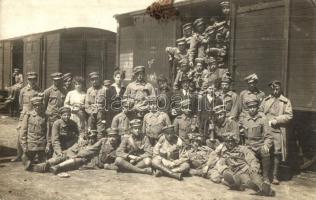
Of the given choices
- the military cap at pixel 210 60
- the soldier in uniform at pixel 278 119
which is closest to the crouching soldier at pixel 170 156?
the soldier in uniform at pixel 278 119

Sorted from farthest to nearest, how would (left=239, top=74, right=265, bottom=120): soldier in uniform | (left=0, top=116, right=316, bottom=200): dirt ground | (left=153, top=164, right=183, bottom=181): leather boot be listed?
(left=239, top=74, right=265, bottom=120): soldier in uniform → (left=153, top=164, right=183, bottom=181): leather boot → (left=0, top=116, right=316, bottom=200): dirt ground

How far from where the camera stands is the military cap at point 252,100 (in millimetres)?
6996

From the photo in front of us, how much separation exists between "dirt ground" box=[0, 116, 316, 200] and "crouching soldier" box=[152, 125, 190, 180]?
0.57 ft

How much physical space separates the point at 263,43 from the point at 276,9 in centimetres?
76

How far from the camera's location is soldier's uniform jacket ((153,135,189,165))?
23.8 ft

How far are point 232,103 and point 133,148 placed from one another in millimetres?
2359

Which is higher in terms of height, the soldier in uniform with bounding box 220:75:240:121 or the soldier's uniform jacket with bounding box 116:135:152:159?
the soldier in uniform with bounding box 220:75:240:121

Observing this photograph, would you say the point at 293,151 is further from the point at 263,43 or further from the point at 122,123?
the point at 122,123

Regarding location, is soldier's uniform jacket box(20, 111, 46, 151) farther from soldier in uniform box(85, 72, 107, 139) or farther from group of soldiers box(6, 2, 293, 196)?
soldier in uniform box(85, 72, 107, 139)

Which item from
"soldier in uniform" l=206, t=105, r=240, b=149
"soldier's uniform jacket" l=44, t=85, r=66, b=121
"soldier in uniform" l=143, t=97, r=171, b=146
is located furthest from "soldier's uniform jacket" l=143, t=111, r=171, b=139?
"soldier's uniform jacket" l=44, t=85, r=66, b=121

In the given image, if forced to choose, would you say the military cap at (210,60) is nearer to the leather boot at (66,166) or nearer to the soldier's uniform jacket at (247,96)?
the soldier's uniform jacket at (247,96)

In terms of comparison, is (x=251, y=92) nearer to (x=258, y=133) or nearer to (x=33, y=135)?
(x=258, y=133)

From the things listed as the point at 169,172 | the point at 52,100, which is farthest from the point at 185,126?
the point at 52,100

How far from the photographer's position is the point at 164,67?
10375 millimetres
